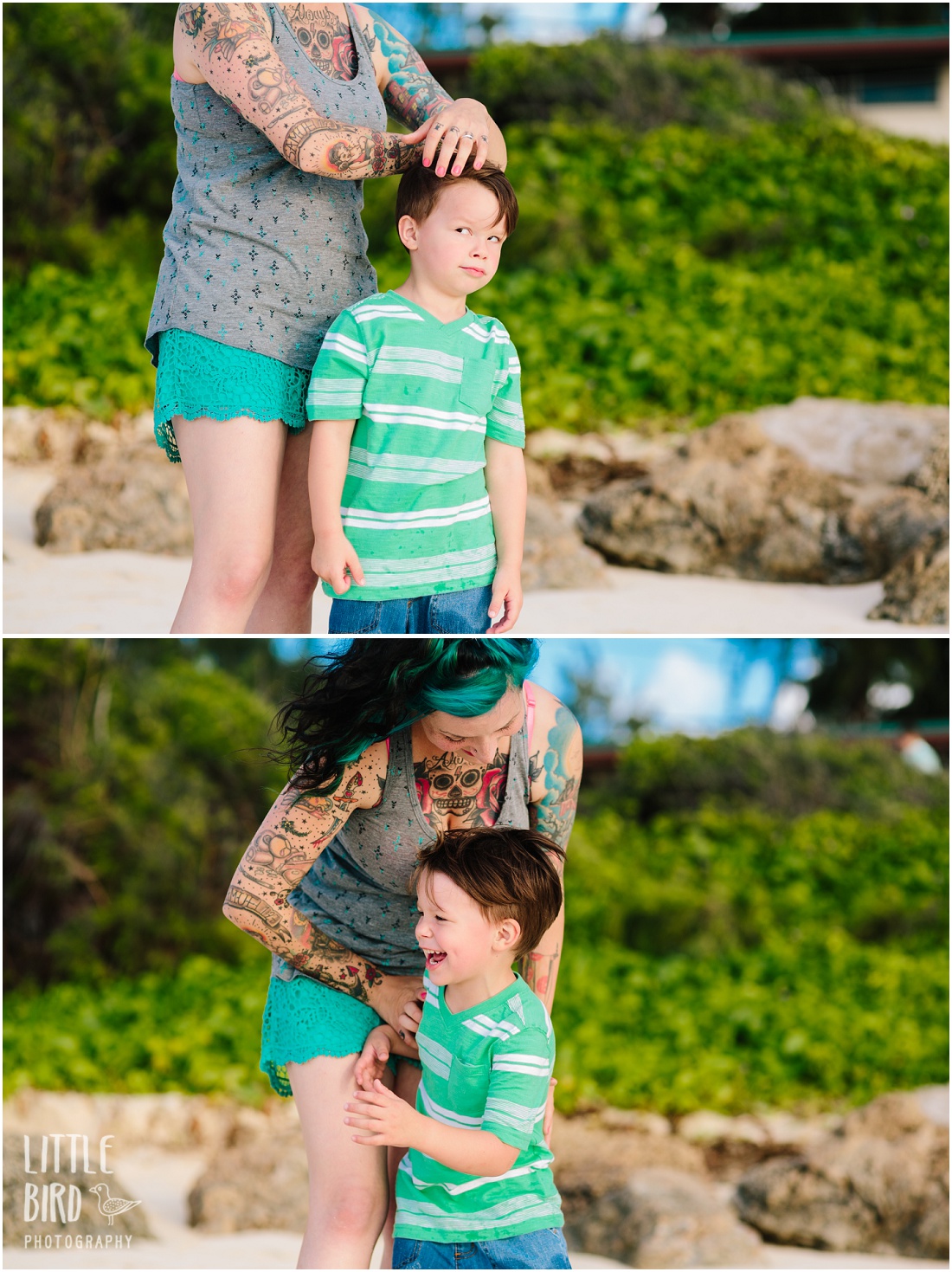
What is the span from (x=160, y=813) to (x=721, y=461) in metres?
3.44

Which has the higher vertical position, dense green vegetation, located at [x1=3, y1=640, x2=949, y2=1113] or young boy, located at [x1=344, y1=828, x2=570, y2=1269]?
young boy, located at [x1=344, y1=828, x2=570, y2=1269]

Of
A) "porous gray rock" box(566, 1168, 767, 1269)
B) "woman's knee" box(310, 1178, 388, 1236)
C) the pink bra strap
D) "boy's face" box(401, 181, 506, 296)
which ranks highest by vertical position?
"boy's face" box(401, 181, 506, 296)

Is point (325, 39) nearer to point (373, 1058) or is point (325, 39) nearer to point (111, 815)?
point (373, 1058)

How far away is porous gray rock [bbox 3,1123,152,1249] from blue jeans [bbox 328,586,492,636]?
1901 millimetres

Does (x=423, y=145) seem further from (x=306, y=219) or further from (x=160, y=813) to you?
(x=160, y=813)

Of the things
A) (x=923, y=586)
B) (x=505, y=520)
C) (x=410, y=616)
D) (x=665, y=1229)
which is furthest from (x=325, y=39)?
(x=665, y=1229)

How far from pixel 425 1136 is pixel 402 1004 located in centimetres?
27

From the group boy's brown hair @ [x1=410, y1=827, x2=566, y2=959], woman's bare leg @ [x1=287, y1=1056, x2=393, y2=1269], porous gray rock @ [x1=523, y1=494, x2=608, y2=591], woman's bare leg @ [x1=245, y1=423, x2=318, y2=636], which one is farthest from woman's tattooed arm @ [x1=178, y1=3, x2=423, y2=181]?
porous gray rock @ [x1=523, y1=494, x2=608, y2=591]

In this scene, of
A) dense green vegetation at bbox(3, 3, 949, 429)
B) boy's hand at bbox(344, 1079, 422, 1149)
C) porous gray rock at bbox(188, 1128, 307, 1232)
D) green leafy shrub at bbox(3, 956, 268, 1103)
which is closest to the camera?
boy's hand at bbox(344, 1079, 422, 1149)

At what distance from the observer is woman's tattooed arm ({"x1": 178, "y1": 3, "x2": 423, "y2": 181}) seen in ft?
6.03

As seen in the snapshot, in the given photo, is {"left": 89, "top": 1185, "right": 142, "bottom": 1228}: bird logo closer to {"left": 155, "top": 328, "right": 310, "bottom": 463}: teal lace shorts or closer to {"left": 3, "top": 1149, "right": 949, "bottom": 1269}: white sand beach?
{"left": 3, "top": 1149, "right": 949, "bottom": 1269}: white sand beach

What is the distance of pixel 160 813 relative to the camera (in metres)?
6.60

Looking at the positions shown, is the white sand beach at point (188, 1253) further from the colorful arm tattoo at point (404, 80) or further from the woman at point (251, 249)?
the colorful arm tattoo at point (404, 80)

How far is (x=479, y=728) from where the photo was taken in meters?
1.88
